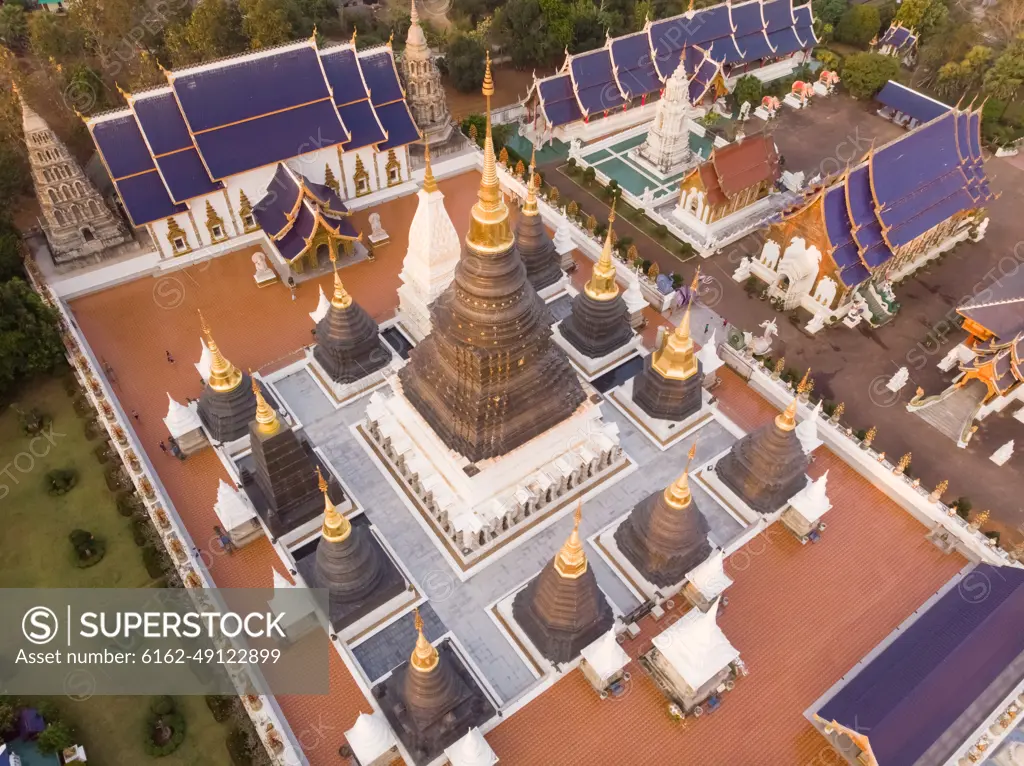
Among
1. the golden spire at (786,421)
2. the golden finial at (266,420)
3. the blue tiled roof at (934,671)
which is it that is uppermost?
the golden finial at (266,420)

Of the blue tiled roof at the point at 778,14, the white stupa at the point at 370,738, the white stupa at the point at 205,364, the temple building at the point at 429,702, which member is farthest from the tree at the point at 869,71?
the white stupa at the point at 370,738

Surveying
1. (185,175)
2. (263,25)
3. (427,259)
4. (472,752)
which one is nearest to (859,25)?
(263,25)

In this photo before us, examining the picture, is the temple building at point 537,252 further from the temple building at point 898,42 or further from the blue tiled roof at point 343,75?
the temple building at point 898,42

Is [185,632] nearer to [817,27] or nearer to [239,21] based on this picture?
[239,21]

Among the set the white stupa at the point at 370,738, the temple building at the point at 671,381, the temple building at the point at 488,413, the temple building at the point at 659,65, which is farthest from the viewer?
the temple building at the point at 659,65

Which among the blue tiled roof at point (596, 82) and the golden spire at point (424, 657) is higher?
the blue tiled roof at point (596, 82)

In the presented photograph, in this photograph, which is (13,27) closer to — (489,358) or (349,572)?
(489,358)

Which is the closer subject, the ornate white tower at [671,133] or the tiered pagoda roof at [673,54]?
the ornate white tower at [671,133]
